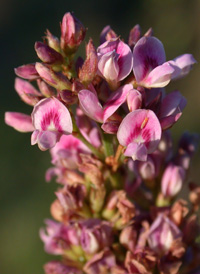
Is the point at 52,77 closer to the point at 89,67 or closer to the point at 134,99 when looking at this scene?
the point at 89,67

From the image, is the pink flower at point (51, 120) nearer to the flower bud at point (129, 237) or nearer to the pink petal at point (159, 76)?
the pink petal at point (159, 76)

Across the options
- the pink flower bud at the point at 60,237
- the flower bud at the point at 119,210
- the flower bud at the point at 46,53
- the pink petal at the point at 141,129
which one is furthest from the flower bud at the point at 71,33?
the pink flower bud at the point at 60,237

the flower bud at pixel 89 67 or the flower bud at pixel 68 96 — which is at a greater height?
the flower bud at pixel 89 67

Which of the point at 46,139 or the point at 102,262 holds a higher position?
the point at 46,139

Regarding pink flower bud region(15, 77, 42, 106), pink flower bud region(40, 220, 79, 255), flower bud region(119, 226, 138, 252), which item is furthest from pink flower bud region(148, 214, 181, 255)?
pink flower bud region(15, 77, 42, 106)

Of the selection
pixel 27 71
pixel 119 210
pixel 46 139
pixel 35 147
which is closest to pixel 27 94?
pixel 27 71

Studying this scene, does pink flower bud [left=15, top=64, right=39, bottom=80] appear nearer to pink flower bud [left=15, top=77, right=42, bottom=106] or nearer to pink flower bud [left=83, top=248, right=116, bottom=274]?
pink flower bud [left=15, top=77, right=42, bottom=106]

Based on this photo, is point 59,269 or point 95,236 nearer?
point 95,236

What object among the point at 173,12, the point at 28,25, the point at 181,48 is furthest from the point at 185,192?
the point at 28,25
